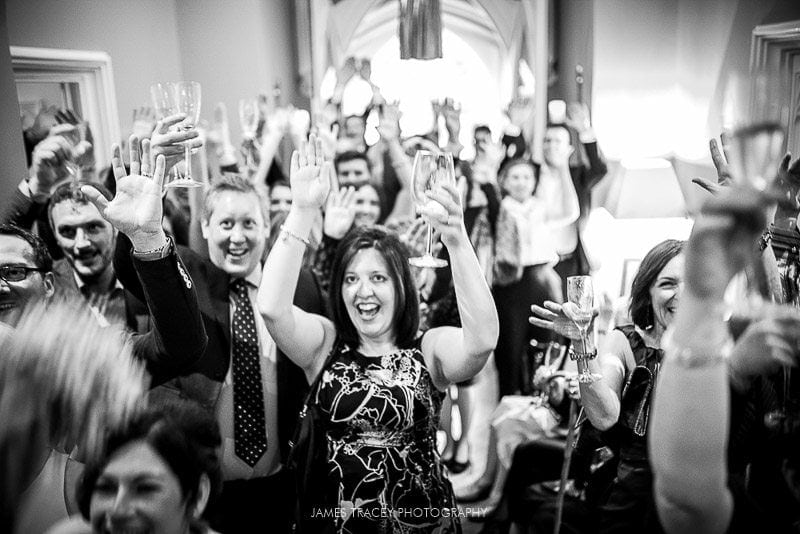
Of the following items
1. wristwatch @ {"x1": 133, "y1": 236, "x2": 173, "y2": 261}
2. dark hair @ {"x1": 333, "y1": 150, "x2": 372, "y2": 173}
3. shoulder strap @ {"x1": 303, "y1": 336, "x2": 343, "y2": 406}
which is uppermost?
dark hair @ {"x1": 333, "y1": 150, "x2": 372, "y2": 173}

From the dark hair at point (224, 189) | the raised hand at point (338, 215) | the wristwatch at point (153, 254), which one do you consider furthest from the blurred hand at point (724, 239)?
the raised hand at point (338, 215)

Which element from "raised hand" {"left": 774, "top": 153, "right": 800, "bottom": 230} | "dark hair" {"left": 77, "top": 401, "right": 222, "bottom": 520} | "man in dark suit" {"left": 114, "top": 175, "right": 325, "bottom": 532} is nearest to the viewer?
"dark hair" {"left": 77, "top": 401, "right": 222, "bottom": 520}

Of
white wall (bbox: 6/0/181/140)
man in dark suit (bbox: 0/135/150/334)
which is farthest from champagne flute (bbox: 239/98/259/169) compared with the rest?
man in dark suit (bbox: 0/135/150/334)

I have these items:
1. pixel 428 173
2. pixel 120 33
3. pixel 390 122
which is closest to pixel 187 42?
pixel 120 33

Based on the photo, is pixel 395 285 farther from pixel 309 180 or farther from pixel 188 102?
pixel 188 102

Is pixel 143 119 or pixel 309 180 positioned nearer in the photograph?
pixel 309 180

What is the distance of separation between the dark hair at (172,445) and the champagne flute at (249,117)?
1.60 meters

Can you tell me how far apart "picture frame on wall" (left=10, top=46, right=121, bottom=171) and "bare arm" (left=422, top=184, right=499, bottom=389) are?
1554mm

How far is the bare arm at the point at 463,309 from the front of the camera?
1443mm

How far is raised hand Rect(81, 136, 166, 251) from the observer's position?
1311 mm

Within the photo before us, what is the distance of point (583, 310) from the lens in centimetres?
138

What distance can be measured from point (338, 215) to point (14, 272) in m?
1.22

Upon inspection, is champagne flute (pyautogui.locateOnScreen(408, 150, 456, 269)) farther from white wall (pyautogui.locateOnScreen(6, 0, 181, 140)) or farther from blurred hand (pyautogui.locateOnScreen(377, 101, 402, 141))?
white wall (pyautogui.locateOnScreen(6, 0, 181, 140))

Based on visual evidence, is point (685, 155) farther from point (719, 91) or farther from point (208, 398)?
point (208, 398)
